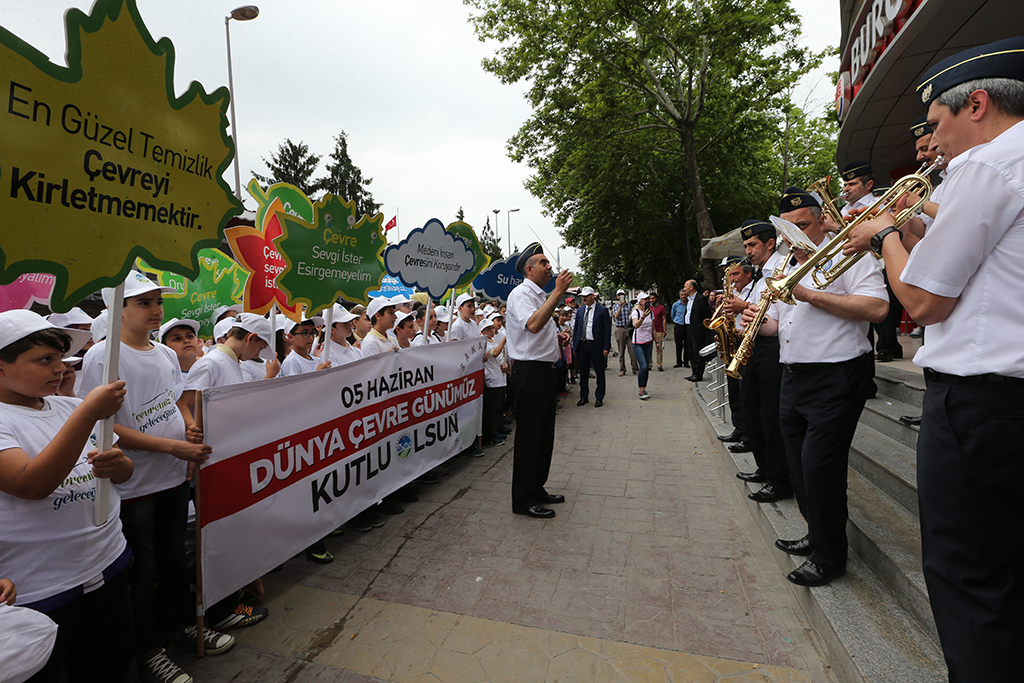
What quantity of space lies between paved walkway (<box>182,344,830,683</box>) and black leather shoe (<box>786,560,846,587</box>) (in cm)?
22

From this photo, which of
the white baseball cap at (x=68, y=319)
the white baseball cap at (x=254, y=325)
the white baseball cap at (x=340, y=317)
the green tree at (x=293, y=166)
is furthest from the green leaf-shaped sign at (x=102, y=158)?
the green tree at (x=293, y=166)

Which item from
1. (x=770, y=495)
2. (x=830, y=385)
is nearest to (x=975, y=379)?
(x=830, y=385)

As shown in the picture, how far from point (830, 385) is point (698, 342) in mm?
8582

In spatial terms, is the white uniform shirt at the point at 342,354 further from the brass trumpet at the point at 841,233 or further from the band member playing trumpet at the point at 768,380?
the brass trumpet at the point at 841,233

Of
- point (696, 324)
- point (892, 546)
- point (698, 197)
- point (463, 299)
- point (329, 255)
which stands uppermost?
point (698, 197)

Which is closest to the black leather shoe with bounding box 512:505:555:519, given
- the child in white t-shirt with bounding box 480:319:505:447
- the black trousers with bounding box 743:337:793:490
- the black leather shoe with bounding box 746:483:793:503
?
the black leather shoe with bounding box 746:483:793:503

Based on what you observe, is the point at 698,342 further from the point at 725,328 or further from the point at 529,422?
the point at 529,422

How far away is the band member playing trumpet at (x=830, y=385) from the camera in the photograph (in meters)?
2.66

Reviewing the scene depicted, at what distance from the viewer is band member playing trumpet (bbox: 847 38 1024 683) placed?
4.81 feet

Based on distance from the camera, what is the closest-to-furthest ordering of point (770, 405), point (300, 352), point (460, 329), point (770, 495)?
point (770, 405) → point (770, 495) → point (300, 352) → point (460, 329)

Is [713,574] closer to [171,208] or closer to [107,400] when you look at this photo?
[107,400]

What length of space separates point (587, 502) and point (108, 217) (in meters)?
4.00

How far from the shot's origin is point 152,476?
2.54 metres

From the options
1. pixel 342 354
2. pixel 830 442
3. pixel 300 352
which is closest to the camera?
pixel 830 442
